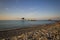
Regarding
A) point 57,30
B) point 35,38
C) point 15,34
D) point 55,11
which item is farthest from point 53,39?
point 15,34

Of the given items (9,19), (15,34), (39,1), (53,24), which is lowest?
(15,34)

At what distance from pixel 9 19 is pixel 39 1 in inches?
21.0

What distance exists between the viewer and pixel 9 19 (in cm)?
153

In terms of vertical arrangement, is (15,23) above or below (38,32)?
above

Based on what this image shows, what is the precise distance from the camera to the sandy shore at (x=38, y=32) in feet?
4.99

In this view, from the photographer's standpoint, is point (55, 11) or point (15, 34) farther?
point (55, 11)

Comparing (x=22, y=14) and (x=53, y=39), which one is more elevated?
(x=22, y=14)

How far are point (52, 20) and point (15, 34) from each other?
0.60 meters

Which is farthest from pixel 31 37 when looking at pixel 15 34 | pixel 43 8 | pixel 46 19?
pixel 43 8

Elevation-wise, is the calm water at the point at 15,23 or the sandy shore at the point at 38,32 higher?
the calm water at the point at 15,23

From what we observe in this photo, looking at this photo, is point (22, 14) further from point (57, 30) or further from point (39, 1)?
point (57, 30)

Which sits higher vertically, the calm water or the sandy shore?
the calm water

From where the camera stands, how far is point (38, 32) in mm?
1589

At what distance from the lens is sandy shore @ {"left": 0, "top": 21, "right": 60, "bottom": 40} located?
1.52m
